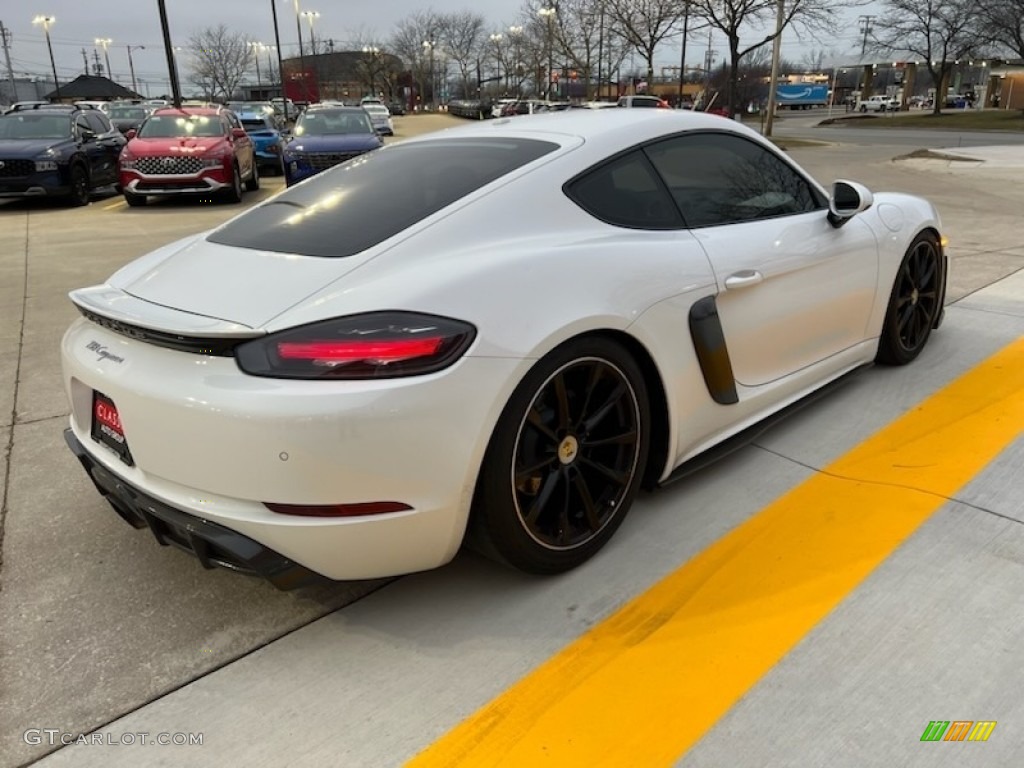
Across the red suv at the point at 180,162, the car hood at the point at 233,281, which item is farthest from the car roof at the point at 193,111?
the car hood at the point at 233,281

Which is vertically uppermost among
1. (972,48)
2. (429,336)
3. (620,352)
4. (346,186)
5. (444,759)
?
(972,48)

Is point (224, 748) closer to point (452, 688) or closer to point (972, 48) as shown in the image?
point (452, 688)

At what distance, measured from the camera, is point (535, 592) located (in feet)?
8.13

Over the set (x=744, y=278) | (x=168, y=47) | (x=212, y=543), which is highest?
(x=168, y=47)

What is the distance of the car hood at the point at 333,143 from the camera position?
13.0m

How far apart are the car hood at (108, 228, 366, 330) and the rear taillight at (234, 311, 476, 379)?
0.10 meters

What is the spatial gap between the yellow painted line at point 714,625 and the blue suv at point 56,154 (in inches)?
516

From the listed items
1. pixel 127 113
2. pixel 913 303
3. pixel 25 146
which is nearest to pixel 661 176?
pixel 913 303

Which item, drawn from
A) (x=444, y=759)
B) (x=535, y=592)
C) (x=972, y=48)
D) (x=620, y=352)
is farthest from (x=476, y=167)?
(x=972, y=48)

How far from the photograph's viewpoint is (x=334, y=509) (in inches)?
78.8

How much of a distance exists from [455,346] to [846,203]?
232cm

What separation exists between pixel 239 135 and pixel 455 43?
74.2 m

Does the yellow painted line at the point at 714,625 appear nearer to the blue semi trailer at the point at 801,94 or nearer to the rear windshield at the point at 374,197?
the rear windshield at the point at 374,197

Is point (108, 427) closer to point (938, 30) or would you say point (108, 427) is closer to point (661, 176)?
point (661, 176)
